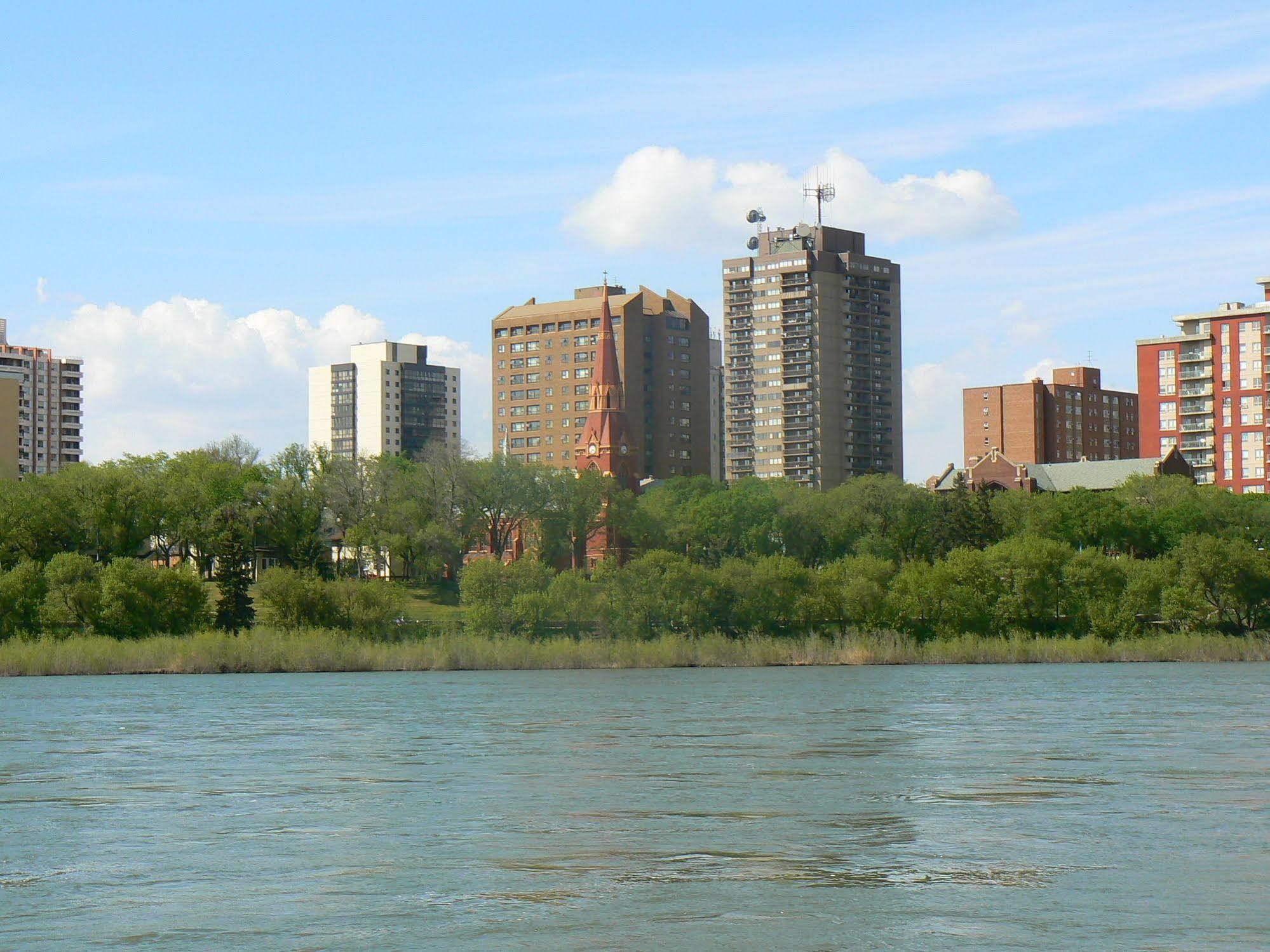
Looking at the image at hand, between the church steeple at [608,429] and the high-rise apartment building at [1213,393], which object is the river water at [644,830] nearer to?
the church steeple at [608,429]

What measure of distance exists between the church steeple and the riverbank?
218 ft

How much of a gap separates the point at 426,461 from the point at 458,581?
10.3 meters

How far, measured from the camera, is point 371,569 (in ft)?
461

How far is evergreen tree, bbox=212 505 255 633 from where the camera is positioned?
101m

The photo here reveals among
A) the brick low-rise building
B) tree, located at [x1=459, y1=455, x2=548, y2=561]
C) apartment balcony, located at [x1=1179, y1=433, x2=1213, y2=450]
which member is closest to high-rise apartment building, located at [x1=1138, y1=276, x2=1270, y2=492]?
apartment balcony, located at [x1=1179, y1=433, x2=1213, y2=450]

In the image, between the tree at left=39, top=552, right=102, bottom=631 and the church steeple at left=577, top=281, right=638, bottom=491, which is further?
the church steeple at left=577, top=281, right=638, bottom=491

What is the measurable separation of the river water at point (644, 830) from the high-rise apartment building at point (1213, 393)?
138 metres

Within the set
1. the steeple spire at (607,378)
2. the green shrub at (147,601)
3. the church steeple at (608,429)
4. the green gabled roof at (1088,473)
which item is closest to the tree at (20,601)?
the green shrub at (147,601)

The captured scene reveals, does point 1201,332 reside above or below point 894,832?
above

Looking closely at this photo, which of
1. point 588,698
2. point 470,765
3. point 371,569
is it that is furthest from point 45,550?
point 470,765

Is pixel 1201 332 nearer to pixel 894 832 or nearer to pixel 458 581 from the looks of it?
pixel 458 581

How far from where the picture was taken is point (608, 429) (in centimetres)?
16750

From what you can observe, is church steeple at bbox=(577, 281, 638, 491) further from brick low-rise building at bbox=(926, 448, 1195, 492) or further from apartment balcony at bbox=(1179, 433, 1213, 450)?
apartment balcony at bbox=(1179, 433, 1213, 450)

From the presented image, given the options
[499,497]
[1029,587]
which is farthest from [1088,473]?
[1029,587]
